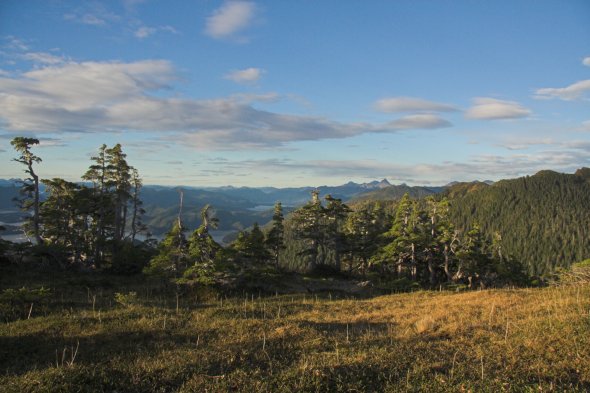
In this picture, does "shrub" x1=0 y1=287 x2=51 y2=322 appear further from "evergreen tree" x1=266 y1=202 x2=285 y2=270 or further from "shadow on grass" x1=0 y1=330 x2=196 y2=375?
"evergreen tree" x1=266 y1=202 x2=285 y2=270

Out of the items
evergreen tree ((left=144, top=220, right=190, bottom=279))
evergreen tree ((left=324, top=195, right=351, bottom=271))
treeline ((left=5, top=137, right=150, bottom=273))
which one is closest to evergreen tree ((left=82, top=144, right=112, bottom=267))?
treeline ((left=5, top=137, right=150, bottom=273))

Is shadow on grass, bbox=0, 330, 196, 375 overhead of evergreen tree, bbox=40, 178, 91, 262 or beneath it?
beneath

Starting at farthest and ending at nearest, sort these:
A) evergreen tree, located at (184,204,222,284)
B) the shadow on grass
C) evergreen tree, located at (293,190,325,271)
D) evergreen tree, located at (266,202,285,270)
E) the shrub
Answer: evergreen tree, located at (293,190,325,271) < evergreen tree, located at (266,202,285,270) < evergreen tree, located at (184,204,222,284) < the shrub < the shadow on grass

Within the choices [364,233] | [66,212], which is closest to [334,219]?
[364,233]

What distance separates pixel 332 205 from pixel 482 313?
2877 cm

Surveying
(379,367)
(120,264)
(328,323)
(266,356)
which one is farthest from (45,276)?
(379,367)

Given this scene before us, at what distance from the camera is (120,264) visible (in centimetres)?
3478

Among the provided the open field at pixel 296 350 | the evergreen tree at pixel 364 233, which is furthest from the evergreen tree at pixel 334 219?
the open field at pixel 296 350

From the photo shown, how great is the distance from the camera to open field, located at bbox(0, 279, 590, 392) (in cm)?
837

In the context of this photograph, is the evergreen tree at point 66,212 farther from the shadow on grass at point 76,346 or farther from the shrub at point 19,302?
the shadow on grass at point 76,346

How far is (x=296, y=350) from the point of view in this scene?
37.3ft

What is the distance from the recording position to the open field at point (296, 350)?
329 inches

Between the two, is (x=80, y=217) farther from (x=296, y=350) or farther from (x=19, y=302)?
(x=296, y=350)

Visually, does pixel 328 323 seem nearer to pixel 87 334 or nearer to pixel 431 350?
pixel 431 350
